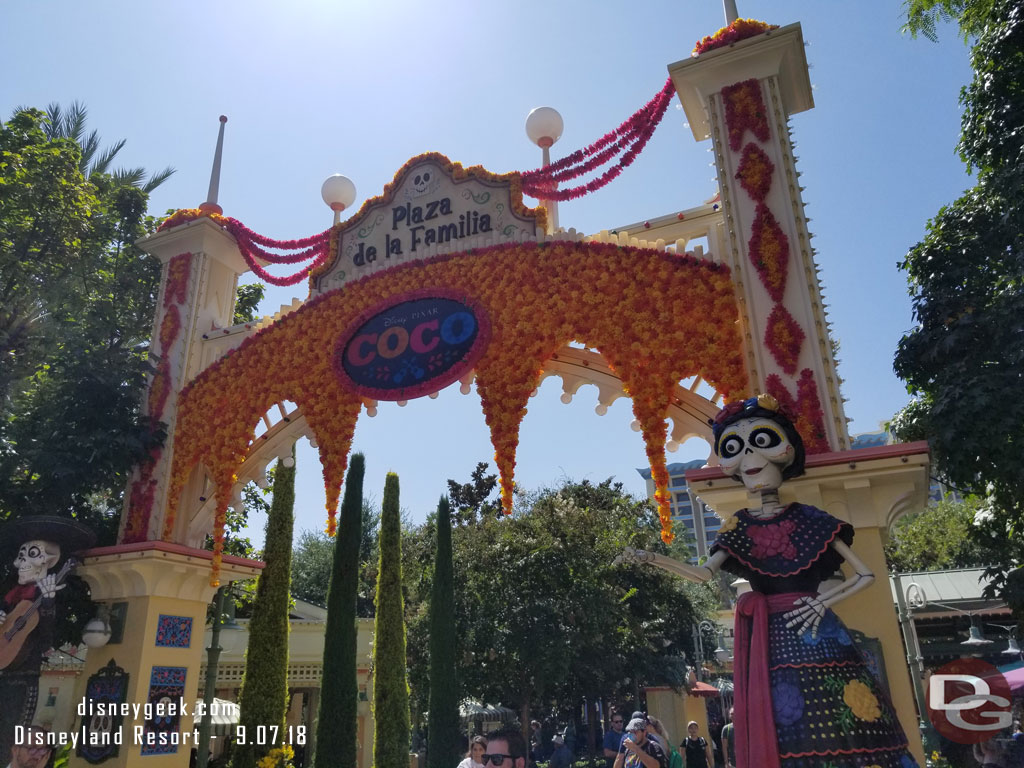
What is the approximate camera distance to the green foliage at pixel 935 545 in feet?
66.5

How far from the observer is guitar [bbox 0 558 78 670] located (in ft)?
24.7

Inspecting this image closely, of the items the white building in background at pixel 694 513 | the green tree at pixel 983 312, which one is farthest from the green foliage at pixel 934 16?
the white building in background at pixel 694 513

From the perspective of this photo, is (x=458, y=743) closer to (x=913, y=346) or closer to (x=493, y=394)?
(x=493, y=394)

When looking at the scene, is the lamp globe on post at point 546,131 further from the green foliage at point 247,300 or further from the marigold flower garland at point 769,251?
the green foliage at point 247,300

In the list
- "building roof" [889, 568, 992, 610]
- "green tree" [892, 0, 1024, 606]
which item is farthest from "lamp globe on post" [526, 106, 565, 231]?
"building roof" [889, 568, 992, 610]

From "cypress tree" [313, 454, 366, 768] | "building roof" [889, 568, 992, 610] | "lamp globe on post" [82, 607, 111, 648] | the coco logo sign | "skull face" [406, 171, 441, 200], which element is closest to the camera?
the coco logo sign

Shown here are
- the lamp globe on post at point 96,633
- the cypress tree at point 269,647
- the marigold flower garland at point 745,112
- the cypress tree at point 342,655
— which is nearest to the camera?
the marigold flower garland at point 745,112

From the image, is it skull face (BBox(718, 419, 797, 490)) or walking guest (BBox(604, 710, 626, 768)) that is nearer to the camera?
skull face (BBox(718, 419, 797, 490))

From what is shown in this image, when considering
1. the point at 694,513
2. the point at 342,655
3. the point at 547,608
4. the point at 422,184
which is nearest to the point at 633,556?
the point at 422,184

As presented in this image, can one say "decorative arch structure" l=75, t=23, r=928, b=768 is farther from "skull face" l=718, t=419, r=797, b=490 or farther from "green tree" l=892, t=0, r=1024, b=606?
"skull face" l=718, t=419, r=797, b=490

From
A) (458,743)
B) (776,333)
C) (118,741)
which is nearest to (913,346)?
(776,333)

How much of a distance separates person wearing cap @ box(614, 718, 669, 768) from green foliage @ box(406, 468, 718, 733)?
1016 centimetres
